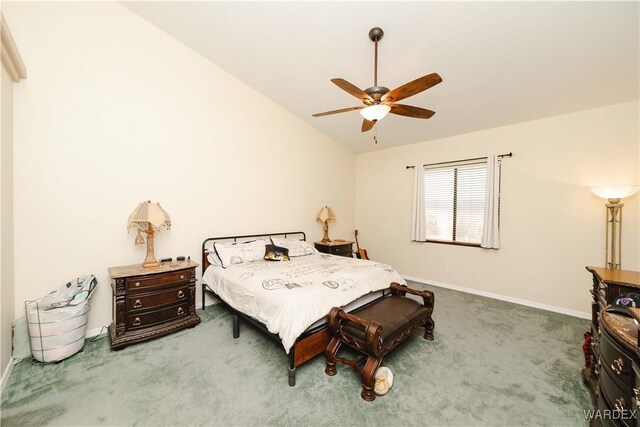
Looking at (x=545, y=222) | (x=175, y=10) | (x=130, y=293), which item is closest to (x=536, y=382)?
(x=545, y=222)

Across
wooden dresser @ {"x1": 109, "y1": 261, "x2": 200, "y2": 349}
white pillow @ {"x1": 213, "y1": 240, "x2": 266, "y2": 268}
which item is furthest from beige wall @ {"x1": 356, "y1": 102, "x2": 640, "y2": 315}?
wooden dresser @ {"x1": 109, "y1": 261, "x2": 200, "y2": 349}

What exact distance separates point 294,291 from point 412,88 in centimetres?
196

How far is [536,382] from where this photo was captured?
1910 mm

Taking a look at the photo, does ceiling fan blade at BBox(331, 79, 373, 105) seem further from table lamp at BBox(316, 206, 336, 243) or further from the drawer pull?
table lamp at BBox(316, 206, 336, 243)

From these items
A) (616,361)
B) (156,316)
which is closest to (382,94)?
(616,361)

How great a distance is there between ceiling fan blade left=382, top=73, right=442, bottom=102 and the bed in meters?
1.76

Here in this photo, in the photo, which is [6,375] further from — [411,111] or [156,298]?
[411,111]

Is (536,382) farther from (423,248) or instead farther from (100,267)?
(100,267)

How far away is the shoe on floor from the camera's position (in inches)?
69.3

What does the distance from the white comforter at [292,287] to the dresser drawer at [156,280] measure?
1.22 ft

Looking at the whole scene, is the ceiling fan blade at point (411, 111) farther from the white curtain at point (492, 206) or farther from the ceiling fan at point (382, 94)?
the white curtain at point (492, 206)

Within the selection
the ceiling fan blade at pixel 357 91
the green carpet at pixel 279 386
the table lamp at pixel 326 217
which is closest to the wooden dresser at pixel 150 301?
the green carpet at pixel 279 386

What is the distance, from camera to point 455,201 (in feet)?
14.3

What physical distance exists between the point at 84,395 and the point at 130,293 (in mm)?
822
